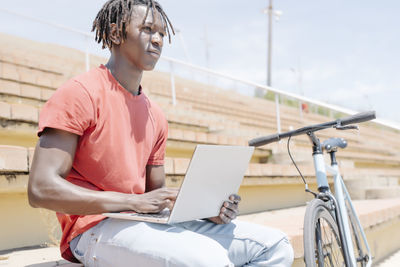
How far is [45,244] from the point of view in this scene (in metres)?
2.35

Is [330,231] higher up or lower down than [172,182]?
lower down

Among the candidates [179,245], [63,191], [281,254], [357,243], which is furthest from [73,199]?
[357,243]

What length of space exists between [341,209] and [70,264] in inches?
54.2

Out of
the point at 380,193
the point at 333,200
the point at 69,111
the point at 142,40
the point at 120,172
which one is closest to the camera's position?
the point at 69,111

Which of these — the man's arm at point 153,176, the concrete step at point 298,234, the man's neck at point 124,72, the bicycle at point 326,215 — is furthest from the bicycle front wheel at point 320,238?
the man's neck at point 124,72

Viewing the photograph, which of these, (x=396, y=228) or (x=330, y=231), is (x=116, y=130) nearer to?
(x=330, y=231)

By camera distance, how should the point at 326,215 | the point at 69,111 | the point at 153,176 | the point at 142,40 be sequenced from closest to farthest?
the point at 69,111, the point at 142,40, the point at 153,176, the point at 326,215

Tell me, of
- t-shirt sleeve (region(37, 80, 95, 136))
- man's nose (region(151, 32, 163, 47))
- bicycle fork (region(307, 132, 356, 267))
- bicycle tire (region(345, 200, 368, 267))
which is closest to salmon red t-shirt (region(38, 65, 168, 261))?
t-shirt sleeve (region(37, 80, 95, 136))

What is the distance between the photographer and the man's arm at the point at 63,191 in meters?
1.34

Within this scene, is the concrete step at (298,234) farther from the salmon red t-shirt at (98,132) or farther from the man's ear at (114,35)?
the man's ear at (114,35)

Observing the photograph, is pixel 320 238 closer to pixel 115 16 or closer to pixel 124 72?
pixel 124 72

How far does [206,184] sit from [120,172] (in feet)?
1.07

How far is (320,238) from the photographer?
1905mm

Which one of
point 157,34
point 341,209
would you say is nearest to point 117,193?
point 157,34
